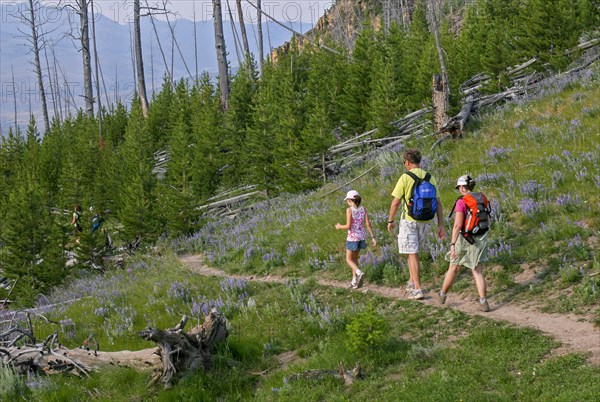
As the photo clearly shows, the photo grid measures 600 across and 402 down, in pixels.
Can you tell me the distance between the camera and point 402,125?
790 inches

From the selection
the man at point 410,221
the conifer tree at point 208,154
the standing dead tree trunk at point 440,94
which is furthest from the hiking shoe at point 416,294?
the conifer tree at point 208,154

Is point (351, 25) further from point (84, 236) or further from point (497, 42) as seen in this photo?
point (84, 236)

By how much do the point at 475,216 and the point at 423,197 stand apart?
35.7 inches

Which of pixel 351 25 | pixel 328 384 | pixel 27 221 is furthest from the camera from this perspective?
pixel 351 25

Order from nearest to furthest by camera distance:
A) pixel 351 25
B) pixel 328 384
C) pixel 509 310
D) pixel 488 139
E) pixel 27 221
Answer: pixel 328 384
pixel 509 310
pixel 488 139
pixel 27 221
pixel 351 25

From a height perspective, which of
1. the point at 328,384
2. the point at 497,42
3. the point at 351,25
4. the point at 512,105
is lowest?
the point at 328,384

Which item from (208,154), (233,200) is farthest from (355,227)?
(208,154)

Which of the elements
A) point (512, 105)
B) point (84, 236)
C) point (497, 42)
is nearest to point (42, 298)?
point (84, 236)

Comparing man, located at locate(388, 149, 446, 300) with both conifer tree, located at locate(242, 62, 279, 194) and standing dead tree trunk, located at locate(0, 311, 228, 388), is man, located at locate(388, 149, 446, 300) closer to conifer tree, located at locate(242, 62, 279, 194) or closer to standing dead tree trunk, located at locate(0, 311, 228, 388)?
standing dead tree trunk, located at locate(0, 311, 228, 388)

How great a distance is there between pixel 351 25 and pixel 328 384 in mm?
77309

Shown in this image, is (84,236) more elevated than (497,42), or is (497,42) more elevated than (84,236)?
(497,42)

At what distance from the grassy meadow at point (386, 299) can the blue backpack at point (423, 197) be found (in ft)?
4.82

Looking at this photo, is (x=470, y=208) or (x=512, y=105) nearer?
(x=470, y=208)

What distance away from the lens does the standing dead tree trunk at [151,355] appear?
6.78 metres
